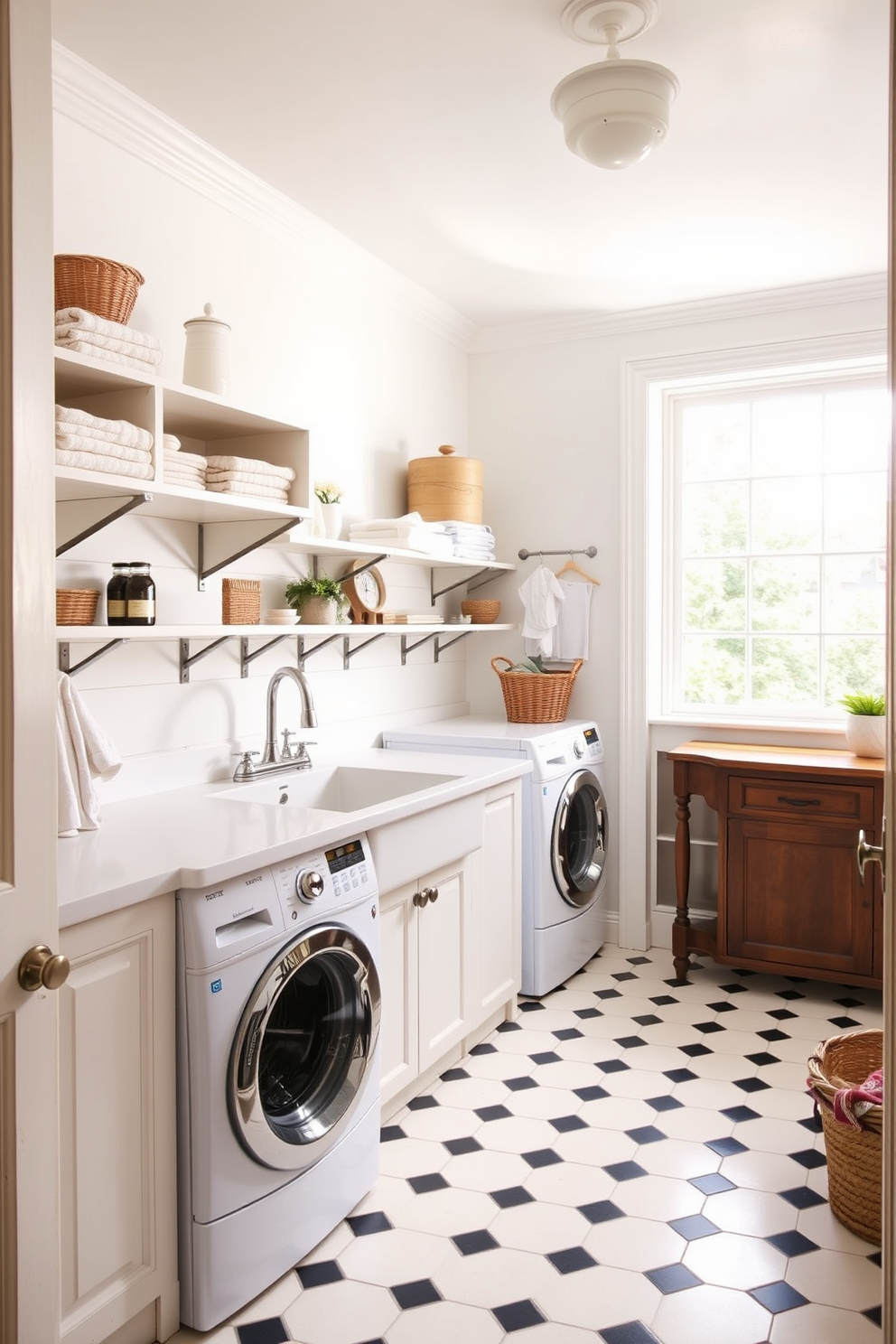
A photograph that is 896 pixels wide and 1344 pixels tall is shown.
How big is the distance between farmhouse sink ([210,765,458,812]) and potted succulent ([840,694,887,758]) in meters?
1.60

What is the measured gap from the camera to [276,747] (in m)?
2.82

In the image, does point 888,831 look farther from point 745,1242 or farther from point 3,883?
point 745,1242

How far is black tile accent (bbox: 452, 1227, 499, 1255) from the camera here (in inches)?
79.7

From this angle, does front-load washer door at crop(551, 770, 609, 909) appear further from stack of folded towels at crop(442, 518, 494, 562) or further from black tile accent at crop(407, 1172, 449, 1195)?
black tile accent at crop(407, 1172, 449, 1195)

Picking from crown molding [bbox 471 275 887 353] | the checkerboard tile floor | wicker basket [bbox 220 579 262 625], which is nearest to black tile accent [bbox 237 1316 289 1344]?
the checkerboard tile floor

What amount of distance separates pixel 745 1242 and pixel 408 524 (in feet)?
7.14

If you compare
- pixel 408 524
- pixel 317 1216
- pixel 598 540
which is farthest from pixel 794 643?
pixel 317 1216

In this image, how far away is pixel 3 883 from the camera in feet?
3.94

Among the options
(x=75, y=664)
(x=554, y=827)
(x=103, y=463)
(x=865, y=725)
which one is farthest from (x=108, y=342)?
(x=865, y=725)

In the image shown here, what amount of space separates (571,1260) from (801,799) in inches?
72.4

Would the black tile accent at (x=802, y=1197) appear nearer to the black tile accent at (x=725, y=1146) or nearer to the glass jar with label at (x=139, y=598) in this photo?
the black tile accent at (x=725, y=1146)

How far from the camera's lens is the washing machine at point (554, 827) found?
3.31 metres

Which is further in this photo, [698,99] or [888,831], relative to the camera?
[698,99]

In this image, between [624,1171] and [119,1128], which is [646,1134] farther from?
[119,1128]
